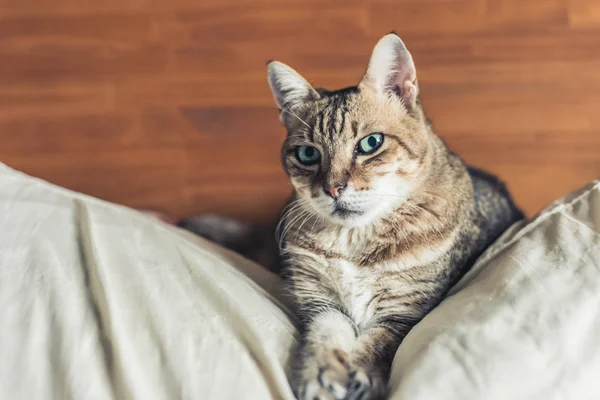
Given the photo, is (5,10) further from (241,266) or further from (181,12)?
(241,266)

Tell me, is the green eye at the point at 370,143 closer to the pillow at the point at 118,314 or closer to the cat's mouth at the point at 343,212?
the cat's mouth at the point at 343,212

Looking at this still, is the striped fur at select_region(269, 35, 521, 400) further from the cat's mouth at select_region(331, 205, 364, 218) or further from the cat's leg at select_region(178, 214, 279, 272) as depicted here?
the cat's leg at select_region(178, 214, 279, 272)

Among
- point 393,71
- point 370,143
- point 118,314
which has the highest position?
point 393,71

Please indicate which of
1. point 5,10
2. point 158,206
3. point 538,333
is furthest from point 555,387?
point 5,10

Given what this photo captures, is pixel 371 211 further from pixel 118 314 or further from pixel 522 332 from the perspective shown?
pixel 118 314

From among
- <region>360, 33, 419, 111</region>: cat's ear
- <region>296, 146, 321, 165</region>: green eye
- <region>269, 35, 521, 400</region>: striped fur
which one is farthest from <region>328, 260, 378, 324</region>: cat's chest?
<region>360, 33, 419, 111</region>: cat's ear

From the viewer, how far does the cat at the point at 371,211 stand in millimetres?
1027

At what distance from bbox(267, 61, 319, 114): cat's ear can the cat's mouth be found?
0.27 m

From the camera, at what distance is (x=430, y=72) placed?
61.9 inches

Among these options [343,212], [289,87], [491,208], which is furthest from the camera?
[491,208]

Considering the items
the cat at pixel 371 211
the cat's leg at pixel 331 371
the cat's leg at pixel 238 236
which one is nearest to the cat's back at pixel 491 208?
the cat at pixel 371 211

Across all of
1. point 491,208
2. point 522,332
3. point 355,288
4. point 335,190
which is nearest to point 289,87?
point 335,190

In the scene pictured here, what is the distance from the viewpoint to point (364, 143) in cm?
106

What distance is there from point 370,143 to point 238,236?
24.1 inches
